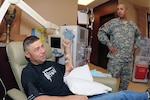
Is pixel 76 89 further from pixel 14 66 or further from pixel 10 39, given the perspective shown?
pixel 10 39

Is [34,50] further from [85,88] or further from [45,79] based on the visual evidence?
[85,88]

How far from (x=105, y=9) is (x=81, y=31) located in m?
3.18

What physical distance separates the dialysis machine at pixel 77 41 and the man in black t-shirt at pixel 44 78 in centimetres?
56

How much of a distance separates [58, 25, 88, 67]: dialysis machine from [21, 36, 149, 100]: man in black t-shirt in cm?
56

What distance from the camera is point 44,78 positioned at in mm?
1412

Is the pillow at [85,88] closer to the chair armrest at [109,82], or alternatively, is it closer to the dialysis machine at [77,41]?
the chair armrest at [109,82]

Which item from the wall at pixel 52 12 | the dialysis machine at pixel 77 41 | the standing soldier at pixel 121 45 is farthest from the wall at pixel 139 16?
the dialysis machine at pixel 77 41

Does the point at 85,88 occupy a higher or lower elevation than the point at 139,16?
lower

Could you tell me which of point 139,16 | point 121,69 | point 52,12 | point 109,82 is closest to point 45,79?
point 109,82

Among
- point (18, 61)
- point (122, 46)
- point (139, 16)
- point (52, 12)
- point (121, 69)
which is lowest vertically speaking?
point (121, 69)

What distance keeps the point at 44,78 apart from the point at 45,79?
0.04 feet

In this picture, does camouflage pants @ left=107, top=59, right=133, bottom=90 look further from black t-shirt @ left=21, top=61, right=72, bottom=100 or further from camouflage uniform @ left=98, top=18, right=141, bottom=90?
black t-shirt @ left=21, top=61, right=72, bottom=100

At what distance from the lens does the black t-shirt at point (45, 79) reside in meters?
1.30

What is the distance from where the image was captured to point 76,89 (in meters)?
1.29
